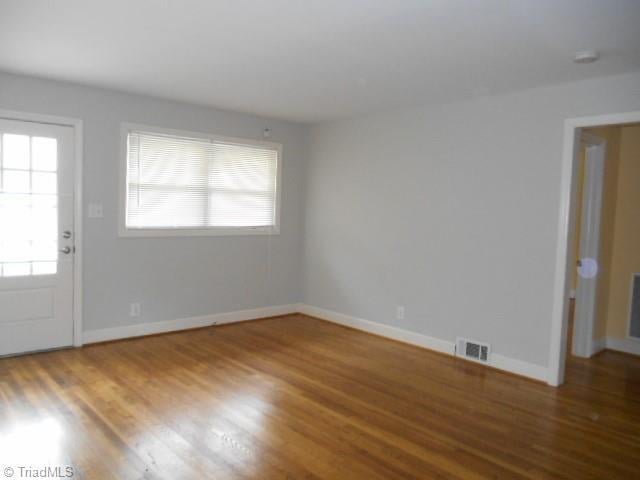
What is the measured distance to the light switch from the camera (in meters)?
4.52

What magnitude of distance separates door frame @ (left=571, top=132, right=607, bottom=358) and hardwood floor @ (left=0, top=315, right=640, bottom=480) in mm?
229

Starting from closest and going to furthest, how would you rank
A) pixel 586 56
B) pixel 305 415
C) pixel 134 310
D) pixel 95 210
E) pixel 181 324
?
pixel 586 56
pixel 305 415
pixel 95 210
pixel 134 310
pixel 181 324

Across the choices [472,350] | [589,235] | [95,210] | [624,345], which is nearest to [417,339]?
[472,350]

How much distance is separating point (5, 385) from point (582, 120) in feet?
15.5

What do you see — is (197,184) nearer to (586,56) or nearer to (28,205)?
(28,205)

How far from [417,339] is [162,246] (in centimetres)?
281

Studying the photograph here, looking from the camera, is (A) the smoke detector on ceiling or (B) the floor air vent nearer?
(A) the smoke detector on ceiling

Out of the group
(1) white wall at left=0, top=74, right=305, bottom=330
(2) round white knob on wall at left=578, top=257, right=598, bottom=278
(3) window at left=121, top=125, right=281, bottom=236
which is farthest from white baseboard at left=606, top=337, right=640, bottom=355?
(3) window at left=121, top=125, right=281, bottom=236

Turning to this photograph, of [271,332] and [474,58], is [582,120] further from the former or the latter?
[271,332]

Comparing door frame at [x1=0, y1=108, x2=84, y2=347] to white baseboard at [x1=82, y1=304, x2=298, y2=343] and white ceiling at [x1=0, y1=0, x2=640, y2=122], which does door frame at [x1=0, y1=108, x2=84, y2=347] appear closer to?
white baseboard at [x1=82, y1=304, x2=298, y2=343]

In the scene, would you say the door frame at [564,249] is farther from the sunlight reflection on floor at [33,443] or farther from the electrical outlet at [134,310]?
the electrical outlet at [134,310]

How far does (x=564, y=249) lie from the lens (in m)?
3.83

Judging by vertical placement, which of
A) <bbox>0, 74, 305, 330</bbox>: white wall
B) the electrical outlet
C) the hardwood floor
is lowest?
the hardwood floor

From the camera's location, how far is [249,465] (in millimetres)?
2545
